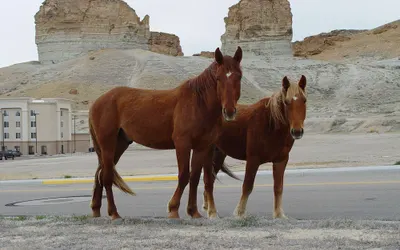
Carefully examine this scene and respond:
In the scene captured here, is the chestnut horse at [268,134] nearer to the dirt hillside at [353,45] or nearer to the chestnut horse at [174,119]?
the chestnut horse at [174,119]

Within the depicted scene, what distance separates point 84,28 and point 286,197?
400 ft

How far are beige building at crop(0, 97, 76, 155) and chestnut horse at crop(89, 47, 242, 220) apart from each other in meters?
55.0

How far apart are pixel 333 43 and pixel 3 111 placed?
12595cm

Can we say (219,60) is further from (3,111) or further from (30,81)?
(30,81)

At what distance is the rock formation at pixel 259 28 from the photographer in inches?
4951

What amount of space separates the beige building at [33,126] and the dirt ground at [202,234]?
5562 centimetres

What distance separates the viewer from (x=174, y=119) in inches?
287

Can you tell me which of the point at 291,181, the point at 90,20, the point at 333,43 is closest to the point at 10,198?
the point at 291,181

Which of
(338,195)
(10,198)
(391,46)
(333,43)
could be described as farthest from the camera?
(333,43)

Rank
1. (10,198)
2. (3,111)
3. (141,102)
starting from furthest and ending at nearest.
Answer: (3,111) < (10,198) < (141,102)

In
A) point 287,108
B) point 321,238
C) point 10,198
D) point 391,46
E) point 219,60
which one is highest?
point 391,46

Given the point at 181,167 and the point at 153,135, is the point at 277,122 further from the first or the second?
the point at 153,135

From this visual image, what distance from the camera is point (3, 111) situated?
204 feet

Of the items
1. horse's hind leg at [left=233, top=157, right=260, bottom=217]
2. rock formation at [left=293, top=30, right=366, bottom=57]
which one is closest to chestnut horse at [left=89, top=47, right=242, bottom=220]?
horse's hind leg at [left=233, top=157, right=260, bottom=217]
